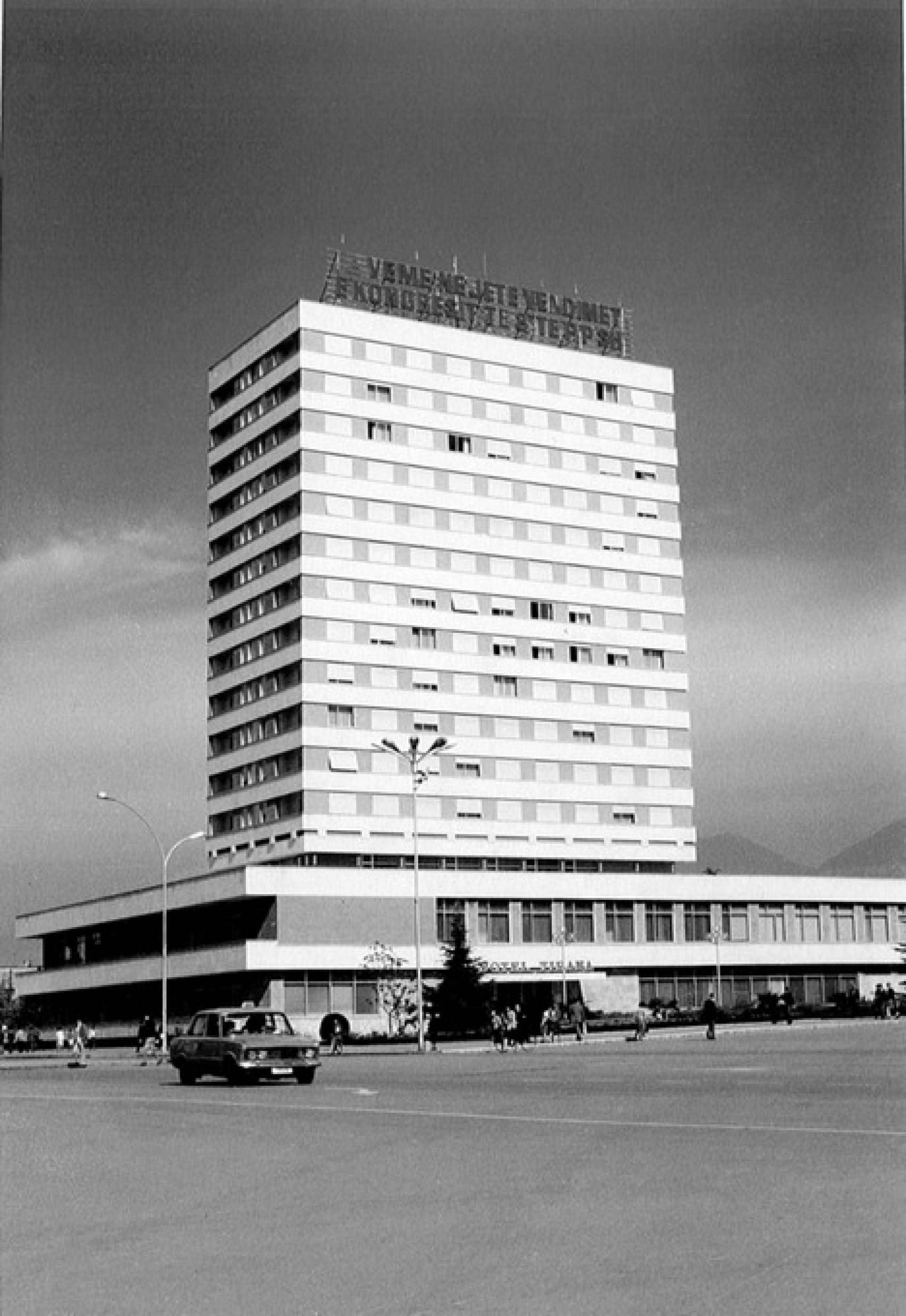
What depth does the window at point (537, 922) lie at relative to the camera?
274 feet

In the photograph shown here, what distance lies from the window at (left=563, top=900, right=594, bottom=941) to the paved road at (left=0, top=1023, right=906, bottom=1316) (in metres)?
61.0

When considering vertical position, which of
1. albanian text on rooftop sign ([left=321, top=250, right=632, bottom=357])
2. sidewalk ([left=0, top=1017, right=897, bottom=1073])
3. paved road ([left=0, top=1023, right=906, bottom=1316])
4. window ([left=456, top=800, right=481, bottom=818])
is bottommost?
sidewalk ([left=0, top=1017, right=897, bottom=1073])

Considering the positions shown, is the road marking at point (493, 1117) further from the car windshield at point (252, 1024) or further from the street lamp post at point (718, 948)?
the street lamp post at point (718, 948)

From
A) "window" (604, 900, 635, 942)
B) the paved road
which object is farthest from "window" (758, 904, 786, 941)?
the paved road

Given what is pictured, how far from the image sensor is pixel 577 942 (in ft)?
275

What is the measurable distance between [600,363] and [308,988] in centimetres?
3999

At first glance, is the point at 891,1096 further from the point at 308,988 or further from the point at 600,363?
the point at 600,363

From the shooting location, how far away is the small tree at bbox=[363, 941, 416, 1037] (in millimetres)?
71188

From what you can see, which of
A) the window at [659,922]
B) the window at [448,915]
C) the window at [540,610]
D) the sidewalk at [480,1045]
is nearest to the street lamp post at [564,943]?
the window at [659,922]

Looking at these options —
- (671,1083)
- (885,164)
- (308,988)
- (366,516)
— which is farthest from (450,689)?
(885,164)

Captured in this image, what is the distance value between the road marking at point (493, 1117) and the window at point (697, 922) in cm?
6019

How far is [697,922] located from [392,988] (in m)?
20.8

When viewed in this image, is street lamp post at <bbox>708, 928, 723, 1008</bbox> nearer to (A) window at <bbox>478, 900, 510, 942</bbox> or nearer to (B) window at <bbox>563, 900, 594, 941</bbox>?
(B) window at <bbox>563, 900, 594, 941</bbox>

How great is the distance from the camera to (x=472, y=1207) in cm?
1120
